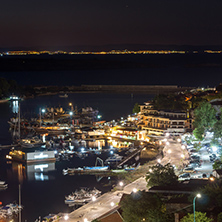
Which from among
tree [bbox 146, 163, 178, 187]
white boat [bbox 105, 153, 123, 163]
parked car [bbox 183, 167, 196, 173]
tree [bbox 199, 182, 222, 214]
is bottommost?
white boat [bbox 105, 153, 123, 163]

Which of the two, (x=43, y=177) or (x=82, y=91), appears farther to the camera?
(x=82, y=91)

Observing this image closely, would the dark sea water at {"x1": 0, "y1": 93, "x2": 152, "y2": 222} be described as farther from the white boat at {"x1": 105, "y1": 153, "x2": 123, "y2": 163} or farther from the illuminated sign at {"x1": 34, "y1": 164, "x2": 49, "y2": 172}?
the white boat at {"x1": 105, "y1": 153, "x2": 123, "y2": 163}

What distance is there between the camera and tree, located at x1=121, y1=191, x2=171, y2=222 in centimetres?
555

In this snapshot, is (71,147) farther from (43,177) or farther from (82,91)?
(82,91)

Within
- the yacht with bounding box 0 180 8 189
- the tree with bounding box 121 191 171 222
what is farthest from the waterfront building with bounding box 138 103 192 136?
the tree with bounding box 121 191 171 222

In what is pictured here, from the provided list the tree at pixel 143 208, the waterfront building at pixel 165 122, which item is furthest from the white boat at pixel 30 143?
the tree at pixel 143 208

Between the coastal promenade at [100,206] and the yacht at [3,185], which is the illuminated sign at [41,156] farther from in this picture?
the coastal promenade at [100,206]

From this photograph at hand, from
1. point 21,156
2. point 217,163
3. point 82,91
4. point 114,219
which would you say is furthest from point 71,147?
point 82,91

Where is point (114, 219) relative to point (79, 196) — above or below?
above

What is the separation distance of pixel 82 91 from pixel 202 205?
26192mm

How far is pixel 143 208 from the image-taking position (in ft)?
19.0

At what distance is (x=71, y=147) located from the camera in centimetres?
1350

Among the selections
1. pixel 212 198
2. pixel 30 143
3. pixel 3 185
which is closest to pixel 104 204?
pixel 212 198

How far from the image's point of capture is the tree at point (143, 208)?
5.55 m
